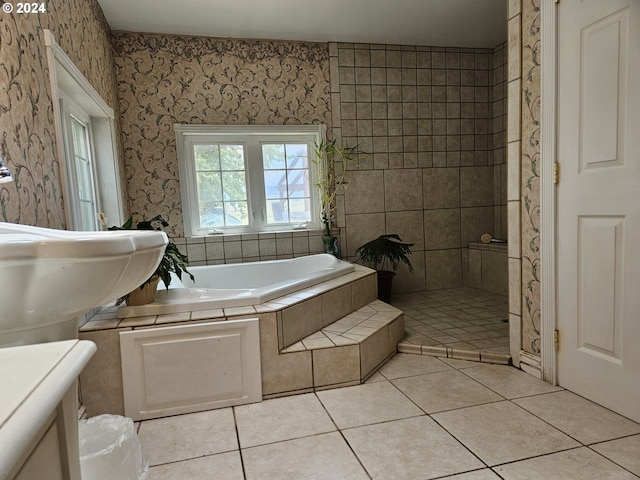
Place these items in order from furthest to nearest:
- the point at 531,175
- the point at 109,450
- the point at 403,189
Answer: the point at 403,189 → the point at 531,175 → the point at 109,450

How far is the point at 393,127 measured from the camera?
3.75 meters

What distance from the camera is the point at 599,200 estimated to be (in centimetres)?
164

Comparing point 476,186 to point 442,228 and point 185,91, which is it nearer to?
point 442,228

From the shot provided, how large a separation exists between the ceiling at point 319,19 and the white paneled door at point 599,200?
156cm

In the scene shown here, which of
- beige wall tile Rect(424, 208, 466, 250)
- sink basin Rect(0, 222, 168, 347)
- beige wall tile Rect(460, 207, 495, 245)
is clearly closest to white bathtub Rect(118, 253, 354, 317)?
sink basin Rect(0, 222, 168, 347)

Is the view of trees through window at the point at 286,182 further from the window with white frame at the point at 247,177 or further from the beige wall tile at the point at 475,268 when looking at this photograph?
the beige wall tile at the point at 475,268

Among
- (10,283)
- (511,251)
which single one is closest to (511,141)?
(511,251)

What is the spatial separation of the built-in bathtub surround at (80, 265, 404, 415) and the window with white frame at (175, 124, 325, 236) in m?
1.40

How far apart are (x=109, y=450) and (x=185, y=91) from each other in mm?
2886

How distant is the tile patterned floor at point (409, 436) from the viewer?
1357 mm

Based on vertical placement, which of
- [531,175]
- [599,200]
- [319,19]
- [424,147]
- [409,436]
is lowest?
[409,436]

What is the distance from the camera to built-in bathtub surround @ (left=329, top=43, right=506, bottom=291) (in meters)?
3.66

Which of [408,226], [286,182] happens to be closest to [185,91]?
[286,182]

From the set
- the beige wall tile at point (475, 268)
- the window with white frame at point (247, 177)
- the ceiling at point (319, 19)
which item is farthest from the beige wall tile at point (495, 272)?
the ceiling at point (319, 19)
